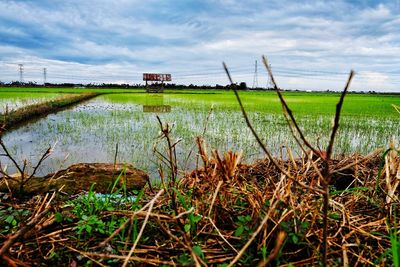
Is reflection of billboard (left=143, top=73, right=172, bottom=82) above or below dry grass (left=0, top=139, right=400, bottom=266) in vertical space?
above

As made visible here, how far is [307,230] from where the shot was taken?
4.77 feet

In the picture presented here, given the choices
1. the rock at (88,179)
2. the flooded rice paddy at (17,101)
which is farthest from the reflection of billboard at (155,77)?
the rock at (88,179)

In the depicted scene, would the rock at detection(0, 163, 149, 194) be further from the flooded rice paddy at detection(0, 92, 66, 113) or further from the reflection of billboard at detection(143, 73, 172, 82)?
the reflection of billboard at detection(143, 73, 172, 82)

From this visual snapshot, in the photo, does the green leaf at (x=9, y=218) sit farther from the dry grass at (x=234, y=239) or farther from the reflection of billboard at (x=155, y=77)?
the reflection of billboard at (x=155, y=77)

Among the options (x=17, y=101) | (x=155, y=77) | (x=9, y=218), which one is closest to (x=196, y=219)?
(x=9, y=218)

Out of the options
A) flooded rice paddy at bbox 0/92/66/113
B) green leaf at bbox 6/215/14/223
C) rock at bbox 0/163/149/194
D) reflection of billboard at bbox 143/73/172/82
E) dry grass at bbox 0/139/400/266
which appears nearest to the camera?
dry grass at bbox 0/139/400/266

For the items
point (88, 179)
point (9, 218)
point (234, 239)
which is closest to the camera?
point (234, 239)

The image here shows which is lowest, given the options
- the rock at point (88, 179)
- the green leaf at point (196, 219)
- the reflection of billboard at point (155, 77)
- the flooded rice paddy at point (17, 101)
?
the rock at point (88, 179)

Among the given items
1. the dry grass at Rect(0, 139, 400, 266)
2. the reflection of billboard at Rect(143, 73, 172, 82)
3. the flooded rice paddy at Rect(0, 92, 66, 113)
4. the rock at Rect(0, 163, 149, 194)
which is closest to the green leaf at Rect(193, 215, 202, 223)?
the dry grass at Rect(0, 139, 400, 266)

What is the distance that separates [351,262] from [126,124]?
11.2 metres

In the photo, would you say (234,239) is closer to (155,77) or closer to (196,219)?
(196,219)

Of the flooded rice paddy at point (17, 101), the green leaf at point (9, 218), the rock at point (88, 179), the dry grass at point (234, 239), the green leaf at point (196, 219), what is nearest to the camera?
the dry grass at point (234, 239)

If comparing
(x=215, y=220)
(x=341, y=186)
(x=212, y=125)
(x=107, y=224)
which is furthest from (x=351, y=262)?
(x=212, y=125)

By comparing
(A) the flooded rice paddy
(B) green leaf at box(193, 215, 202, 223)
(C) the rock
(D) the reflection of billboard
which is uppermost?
(D) the reflection of billboard
